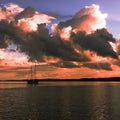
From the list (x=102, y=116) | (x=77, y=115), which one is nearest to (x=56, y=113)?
(x=77, y=115)

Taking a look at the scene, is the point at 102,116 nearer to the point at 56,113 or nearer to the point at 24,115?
the point at 56,113

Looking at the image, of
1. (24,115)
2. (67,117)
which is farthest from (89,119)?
(24,115)

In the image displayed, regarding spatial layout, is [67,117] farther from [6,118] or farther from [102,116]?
[6,118]

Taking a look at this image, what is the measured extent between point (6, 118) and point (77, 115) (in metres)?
18.1

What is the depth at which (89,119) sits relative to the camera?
246 ft

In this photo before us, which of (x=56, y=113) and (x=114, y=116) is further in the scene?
(x=56, y=113)

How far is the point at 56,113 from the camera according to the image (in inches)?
3364

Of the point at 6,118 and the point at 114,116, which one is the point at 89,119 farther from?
the point at 6,118

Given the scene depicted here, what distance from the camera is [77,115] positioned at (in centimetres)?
8119

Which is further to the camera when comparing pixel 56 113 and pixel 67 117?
pixel 56 113

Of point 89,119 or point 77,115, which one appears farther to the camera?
point 77,115

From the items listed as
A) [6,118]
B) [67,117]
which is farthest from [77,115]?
[6,118]

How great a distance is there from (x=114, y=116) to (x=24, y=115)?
23347 millimetres

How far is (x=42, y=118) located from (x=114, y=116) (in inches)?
708
